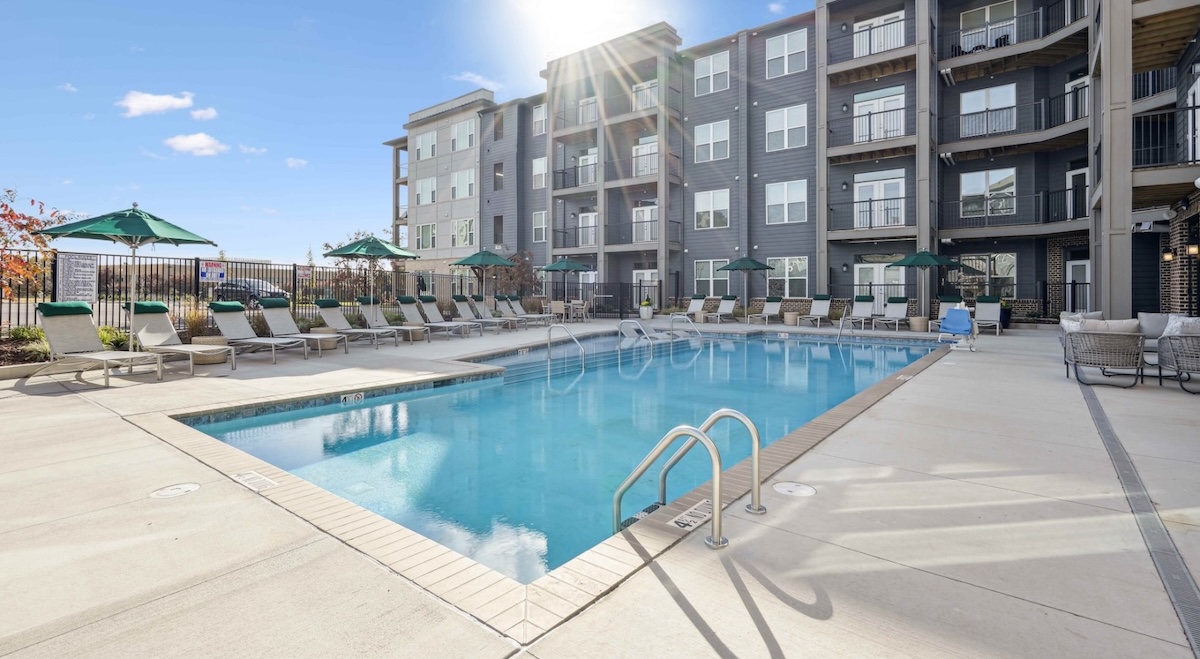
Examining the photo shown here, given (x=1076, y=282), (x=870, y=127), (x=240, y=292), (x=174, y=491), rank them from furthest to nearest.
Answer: (x=870, y=127) → (x=1076, y=282) → (x=240, y=292) → (x=174, y=491)

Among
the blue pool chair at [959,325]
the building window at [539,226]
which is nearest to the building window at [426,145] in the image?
the building window at [539,226]

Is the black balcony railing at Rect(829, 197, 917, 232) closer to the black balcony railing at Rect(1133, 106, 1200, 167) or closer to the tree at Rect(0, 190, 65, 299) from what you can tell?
the black balcony railing at Rect(1133, 106, 1200, 167)

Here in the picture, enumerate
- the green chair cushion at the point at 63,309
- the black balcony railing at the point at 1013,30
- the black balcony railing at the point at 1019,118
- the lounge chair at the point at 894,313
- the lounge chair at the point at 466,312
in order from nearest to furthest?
the green chair cushion at the point at 63,309
the lounge chair at the point at 466,312
the black balcony railing at the point at 1013,30
the black balcony railing at the point at 1019,118
the lounge chair at the point at 894,313

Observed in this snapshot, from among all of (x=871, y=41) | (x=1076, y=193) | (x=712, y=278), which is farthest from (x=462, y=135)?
(x=1076, y=193)

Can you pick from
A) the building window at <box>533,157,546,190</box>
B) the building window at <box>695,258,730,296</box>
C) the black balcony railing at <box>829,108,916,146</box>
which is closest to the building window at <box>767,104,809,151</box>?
the black balcony railing at <box>829,108,916,146</box>

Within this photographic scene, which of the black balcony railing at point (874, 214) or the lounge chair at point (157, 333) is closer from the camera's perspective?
the lounge chair at point (157, 333)

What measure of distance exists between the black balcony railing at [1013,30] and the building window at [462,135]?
22.9 meters

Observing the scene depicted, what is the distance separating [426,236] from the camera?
3484 cm

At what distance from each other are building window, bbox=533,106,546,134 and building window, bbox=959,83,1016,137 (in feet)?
60.8

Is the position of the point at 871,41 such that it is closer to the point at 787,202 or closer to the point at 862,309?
the point at 787,202

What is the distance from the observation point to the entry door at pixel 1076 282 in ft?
59.5

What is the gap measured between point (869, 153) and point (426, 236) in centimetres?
2506

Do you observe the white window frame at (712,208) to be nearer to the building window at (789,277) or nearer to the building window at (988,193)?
the building window at (789,277)

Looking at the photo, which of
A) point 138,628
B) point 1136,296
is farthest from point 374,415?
point 1136,296
